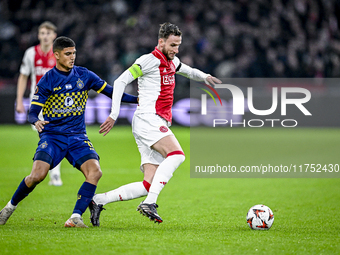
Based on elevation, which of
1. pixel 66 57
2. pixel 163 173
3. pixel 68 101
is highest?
pixel 66 57

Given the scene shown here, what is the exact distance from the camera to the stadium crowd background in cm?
1933

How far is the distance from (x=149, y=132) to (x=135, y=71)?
0.62 meters

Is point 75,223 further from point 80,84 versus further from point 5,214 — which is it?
point 80,84

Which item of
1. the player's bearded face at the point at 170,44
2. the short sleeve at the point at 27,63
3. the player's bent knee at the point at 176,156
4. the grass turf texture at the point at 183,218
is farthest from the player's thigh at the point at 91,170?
the short sleeve at the point at 27,63

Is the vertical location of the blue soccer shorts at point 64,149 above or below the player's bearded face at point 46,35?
below

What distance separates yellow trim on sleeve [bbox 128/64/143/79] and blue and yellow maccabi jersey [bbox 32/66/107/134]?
52 centimetres

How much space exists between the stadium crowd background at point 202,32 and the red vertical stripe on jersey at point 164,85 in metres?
13.6

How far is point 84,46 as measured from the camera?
66.0 ft

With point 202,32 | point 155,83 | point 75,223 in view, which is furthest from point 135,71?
point 202,32

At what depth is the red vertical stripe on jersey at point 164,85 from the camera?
4.90m

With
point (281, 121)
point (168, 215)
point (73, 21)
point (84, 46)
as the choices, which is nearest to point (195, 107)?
point (281, 121)

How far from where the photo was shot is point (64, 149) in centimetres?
465

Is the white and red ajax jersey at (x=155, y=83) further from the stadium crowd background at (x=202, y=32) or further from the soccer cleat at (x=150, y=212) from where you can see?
the stadium crowd background at (x=202, y=32)

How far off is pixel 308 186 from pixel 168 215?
3304 mm
